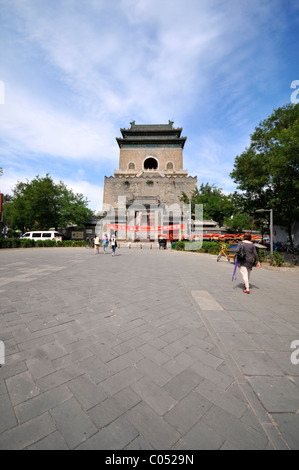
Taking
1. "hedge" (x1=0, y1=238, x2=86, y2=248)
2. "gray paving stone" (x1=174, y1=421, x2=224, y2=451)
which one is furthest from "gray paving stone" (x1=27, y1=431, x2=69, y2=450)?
"hedge" (x1=0, y1=238, x2=86, y2=248)

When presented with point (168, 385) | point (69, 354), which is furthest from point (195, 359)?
point (69, 354)

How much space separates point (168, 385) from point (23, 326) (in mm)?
2393

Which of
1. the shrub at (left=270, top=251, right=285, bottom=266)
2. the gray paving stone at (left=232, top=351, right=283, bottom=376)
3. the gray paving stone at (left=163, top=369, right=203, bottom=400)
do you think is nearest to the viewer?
the gray paving stone at (left=163, top=369, right=203, bottom=400)

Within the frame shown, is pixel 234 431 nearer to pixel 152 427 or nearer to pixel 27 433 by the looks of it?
pixel 152 427

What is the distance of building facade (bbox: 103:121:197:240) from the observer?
31.3 m

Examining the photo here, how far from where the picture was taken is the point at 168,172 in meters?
40.2

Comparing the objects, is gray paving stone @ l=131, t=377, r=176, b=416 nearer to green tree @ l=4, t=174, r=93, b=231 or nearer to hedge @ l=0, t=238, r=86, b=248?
hedge @ l=0, t=238, r=86, b=248

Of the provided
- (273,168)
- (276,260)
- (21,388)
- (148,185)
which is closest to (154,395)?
(21,388)

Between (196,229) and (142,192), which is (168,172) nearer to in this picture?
(142,192)

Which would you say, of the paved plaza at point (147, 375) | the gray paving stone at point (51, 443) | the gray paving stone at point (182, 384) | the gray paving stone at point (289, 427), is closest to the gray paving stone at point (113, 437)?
the paved plaza at point (147, 375)

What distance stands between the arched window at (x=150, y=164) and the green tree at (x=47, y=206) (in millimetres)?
18112

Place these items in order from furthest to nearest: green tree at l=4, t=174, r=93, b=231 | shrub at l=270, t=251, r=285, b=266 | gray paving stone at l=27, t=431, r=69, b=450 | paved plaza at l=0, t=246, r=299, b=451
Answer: green tree at l=4, t=174, r=93, b=231
shrub at l=270, t=251, r=285, b=266
paved plaza at l=0, t=246, r=299, b=451
gray paving stone at l=27, t=431, r=69, b=450

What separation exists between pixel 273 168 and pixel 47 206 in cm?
2984

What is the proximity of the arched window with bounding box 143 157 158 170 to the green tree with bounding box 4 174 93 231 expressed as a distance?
18.1m
